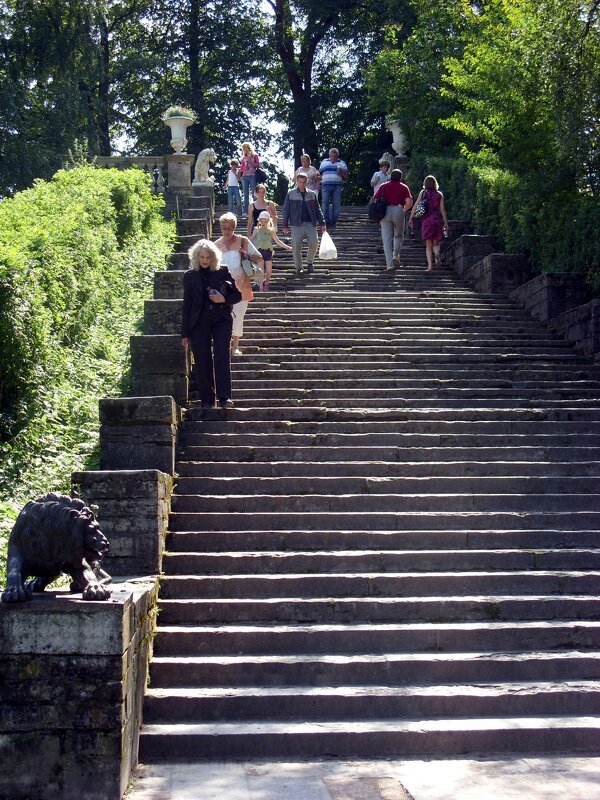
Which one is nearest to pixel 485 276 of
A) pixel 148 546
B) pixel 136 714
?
pixel 148 546

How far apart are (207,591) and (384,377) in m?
4.67

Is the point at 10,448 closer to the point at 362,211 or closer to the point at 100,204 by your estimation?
the point at 100,204

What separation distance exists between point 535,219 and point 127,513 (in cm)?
1058

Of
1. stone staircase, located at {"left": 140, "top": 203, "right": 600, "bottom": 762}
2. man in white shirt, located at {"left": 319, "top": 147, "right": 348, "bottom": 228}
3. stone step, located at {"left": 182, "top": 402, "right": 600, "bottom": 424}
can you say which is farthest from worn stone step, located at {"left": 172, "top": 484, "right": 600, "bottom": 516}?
man in white shirt, located at {"left": 319, "top": 147, "right": 348, "bottom": 228}

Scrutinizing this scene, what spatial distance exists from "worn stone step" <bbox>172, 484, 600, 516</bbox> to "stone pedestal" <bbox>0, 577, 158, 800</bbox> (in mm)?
3135

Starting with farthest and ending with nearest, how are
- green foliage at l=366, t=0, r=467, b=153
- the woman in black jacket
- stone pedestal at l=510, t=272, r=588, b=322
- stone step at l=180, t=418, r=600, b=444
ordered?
green foliage at l=366, t=0, r=467, b=153 < stone pedestal at l=510, t=272, r=588, b=322 < the woman in black jacket < stone step at l=180, t=418, r=600, b=444

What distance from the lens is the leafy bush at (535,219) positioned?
14.0 metres

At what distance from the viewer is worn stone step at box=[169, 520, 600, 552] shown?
306 inches

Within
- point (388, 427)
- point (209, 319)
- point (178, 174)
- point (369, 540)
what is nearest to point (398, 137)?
point (178, 174)

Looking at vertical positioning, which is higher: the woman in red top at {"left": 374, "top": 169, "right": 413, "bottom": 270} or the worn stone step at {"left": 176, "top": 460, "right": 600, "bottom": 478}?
the woman in red top at {"left": 374, "top": 169, "right": 413, "bottom": 270}

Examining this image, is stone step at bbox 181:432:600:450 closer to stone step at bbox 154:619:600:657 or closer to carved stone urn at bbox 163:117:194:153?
stone step at bbox 154:619:600:657

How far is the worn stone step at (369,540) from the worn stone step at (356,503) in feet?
1.04

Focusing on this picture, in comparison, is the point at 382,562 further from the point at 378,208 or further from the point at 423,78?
the point at 423,78

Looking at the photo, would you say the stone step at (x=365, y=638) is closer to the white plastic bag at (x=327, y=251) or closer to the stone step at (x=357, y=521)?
the stone step at (x=357, y=521)
